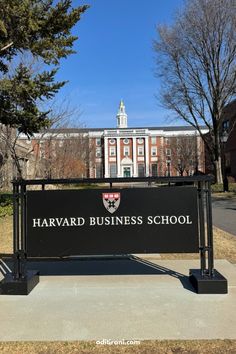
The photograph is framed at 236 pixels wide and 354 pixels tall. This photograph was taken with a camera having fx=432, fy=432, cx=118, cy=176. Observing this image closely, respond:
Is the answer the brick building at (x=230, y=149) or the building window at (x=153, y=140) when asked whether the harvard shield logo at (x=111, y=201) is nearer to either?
the brick building at (x=230, y=149)

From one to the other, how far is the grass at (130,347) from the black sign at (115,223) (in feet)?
5.95

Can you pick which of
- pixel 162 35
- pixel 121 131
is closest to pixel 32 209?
pixel 162 35

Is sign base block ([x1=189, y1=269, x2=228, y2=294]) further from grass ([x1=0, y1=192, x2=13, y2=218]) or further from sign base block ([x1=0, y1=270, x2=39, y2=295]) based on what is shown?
grass ([x1=0, y1=192, x2=13, y2=218])

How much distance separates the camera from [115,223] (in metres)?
5.76

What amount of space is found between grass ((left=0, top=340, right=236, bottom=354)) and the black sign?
1813 mm

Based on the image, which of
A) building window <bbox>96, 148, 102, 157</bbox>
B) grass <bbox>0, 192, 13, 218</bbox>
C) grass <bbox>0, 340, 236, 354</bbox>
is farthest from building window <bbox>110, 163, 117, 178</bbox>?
grass <bbox>0, 340, 236, 354</bbox>

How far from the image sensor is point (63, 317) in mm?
4691

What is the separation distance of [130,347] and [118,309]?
104cm

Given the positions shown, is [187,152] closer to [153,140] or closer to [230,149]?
[230,149]

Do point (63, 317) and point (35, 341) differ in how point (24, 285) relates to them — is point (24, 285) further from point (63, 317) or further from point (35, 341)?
point (35, 341)

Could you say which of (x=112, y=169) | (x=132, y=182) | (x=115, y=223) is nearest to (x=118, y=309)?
(x=115, y=223)

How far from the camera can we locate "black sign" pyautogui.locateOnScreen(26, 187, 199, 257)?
226 inches

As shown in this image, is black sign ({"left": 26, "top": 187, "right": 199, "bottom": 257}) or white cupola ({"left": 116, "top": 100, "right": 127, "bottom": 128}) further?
white cupola ({"left": 116, "top": 100, "right": 127, "bottom": 128})

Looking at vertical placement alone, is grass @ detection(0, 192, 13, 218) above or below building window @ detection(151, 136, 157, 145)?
below
